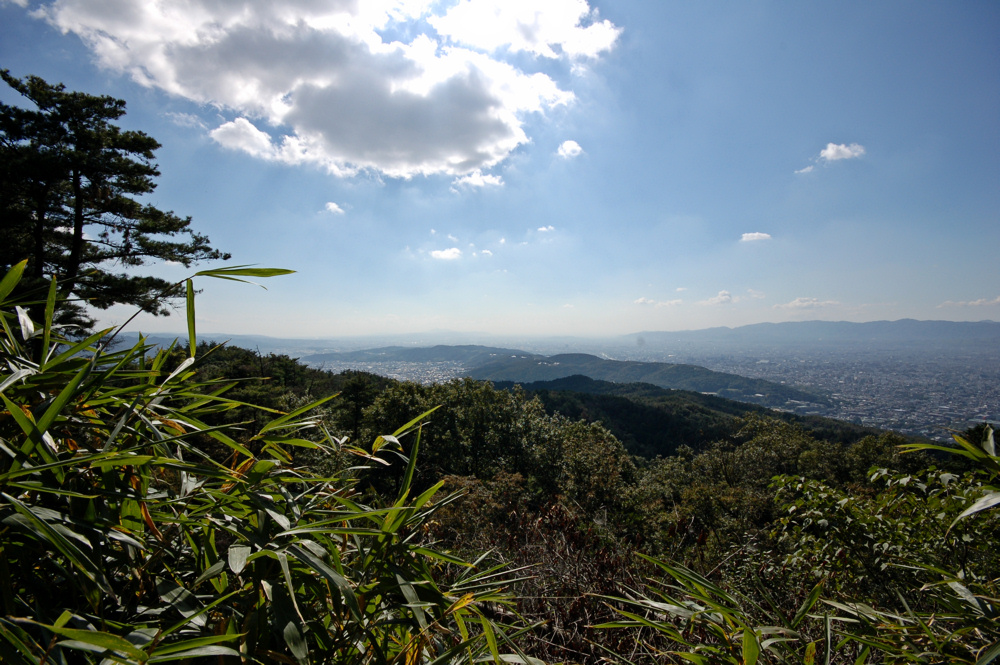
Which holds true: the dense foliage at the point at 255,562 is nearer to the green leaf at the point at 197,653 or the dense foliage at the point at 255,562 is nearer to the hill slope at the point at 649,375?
the green leaf at the point at 197,653

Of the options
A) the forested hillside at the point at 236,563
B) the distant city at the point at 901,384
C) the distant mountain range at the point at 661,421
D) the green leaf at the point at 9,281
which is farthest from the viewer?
the distant city at the point at 901,384

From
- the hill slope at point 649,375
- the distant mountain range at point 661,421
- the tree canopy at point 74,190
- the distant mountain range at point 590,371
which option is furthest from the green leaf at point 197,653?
the hill slope at point 649,375

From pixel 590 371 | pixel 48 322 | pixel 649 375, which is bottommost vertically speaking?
pixel 649 375

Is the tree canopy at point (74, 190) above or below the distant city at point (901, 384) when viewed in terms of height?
above

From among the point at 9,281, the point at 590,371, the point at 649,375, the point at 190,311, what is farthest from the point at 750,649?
the point at 590,371

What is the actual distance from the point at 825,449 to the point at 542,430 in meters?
17.3

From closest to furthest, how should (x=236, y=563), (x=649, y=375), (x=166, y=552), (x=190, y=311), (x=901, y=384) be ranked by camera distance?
(x=236, y=563)
(x=166, y=552)
(x=190, y=311)
(x=901, y=384)
(x=649, y=375)

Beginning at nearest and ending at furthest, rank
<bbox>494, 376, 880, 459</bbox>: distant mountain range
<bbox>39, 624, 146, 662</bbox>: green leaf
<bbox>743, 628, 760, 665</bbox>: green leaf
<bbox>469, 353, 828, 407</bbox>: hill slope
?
1. <bbox>39, 624, 146, 662</bbox>: green leaf
2. <bbox>743, 628, 760, 665</bbox>: green leaf
3. <bbox>494, 376, 880, 459</bbox>: distant mountain range
4. <bbox>469, 353, 828, 407</bbox>: hill slope

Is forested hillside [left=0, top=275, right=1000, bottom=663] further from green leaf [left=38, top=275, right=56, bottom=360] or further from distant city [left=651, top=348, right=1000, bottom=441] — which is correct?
distant city [left=651, top=348, right=1000, bottom=441]

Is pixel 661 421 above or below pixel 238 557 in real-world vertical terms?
below

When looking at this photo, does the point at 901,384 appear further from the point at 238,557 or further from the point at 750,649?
the point at 238,557

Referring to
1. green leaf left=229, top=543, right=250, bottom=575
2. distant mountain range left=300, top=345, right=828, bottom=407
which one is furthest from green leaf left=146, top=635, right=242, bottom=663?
distant mountain range left=300, top=345, right=828, bottom=407

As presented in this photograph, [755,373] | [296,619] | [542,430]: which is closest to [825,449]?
[542,430]

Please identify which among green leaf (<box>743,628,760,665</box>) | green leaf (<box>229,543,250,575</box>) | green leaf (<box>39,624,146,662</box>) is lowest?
green leaf (<box>743,628,760,665</box>)
